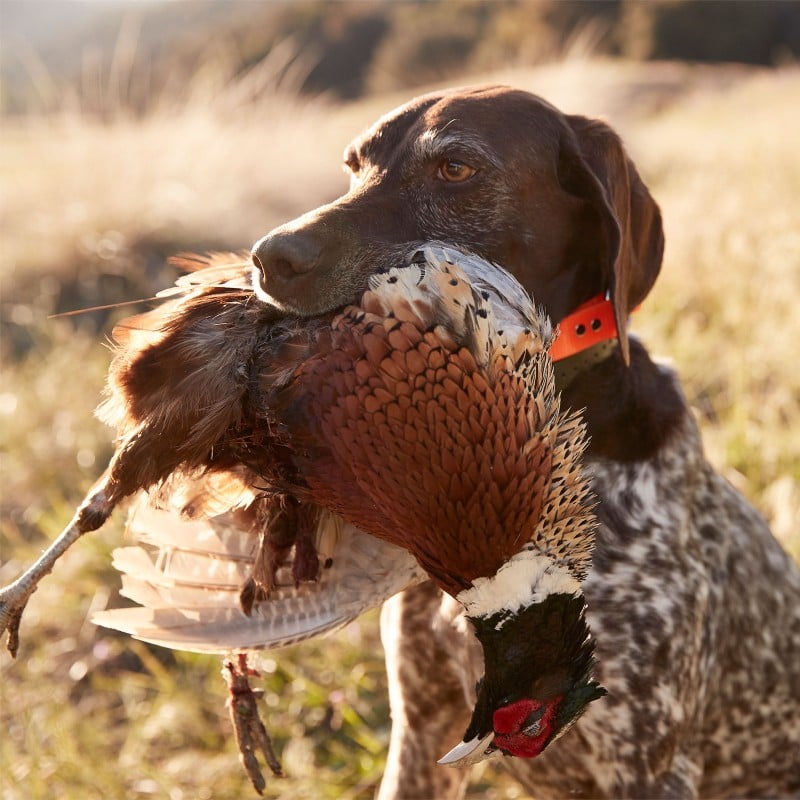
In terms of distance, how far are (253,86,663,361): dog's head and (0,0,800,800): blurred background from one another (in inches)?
25.8

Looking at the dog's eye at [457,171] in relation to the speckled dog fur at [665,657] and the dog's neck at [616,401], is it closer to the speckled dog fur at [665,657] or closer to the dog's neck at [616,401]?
the dog's neck at [616,401]

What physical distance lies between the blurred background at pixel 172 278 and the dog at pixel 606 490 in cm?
68

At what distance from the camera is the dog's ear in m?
2.25

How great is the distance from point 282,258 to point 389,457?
51cm

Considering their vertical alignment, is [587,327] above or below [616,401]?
above

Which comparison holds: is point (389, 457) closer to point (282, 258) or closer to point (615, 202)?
point (282, 258)

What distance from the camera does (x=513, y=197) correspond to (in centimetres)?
229

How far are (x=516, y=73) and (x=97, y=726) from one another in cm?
1193

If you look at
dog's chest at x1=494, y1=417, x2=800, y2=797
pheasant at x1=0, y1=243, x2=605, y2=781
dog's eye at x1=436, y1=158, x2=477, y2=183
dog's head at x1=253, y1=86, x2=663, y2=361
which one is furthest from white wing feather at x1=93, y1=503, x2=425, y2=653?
dog's eye at x1=436, y1=158, x2=477, y2=183

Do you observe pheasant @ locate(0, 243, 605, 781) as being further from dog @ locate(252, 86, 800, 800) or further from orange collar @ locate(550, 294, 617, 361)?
orange collar @ locate(550, 294, 617, 361)

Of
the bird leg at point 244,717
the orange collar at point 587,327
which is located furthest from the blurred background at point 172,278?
the orange collar at point 587,327

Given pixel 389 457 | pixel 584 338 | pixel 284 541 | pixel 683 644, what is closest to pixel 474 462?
pixel 389 457

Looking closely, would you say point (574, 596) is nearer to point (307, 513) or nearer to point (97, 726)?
point (307, 513)

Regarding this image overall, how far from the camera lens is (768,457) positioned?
3.84 metres
